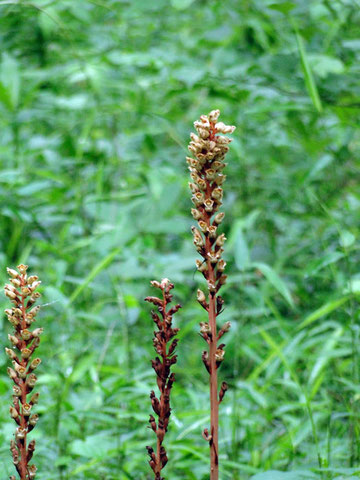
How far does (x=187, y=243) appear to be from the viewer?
3.65 meters

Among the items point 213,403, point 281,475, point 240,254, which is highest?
point 213,403

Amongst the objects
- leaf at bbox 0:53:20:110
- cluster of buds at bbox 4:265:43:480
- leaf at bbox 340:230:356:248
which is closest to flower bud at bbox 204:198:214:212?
cluster of buds at bbox 4:265:43:480

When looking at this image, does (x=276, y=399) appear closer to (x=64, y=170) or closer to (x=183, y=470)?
(x=183, y=470)

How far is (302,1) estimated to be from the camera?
2.92 metres

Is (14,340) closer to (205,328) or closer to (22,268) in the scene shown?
(22,268)

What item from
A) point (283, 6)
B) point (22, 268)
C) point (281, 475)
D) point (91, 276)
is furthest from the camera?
point (283, 6)

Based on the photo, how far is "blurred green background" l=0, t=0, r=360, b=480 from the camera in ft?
6.86

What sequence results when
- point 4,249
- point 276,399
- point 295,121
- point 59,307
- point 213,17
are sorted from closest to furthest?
point 59,307, point 276,399, point 295,121, point 4,249, point 213,17

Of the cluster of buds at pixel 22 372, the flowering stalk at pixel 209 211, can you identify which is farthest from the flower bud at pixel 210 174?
the cluster of buds at pixel 22 372

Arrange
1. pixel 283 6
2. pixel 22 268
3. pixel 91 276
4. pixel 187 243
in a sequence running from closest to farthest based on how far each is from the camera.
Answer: pixel 22 268
pixel 91 276
pixel 283 6
pixel 187 243

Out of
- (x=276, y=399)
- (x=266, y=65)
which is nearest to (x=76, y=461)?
(x=276, y=399)

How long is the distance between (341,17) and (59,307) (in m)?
1.90

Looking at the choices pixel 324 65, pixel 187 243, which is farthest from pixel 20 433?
pixel 187 243

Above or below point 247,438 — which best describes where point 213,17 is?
above
